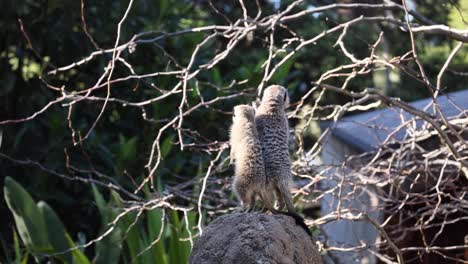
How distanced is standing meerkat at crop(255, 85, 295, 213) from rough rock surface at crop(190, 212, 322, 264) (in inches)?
11.0

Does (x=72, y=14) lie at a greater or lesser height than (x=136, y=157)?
greater

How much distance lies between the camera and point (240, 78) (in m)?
9.02

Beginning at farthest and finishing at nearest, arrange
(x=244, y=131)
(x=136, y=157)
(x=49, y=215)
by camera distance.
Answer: (x=136, y=157) < (x=49, y=215) < (x=244, y=131)

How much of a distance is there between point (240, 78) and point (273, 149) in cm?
440

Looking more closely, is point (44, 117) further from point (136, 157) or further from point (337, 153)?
point (337, 153)

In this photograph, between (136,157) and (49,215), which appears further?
(136,157)

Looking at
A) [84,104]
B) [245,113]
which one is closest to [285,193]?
[245,113]

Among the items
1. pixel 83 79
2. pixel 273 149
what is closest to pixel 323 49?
pixel 83 79

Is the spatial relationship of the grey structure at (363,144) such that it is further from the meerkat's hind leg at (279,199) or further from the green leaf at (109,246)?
the meerkat's hind leg at (279,199)

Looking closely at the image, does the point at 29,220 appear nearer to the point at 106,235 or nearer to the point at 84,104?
the point at 106,235

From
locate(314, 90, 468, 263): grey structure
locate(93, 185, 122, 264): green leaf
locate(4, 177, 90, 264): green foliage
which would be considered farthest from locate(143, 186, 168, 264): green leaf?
locate(314, 90, 468, 263): grey structure

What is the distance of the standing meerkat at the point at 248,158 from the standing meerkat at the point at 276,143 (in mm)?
53

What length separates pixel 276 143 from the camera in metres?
4.67

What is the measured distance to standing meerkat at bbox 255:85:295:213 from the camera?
463 centimetres
